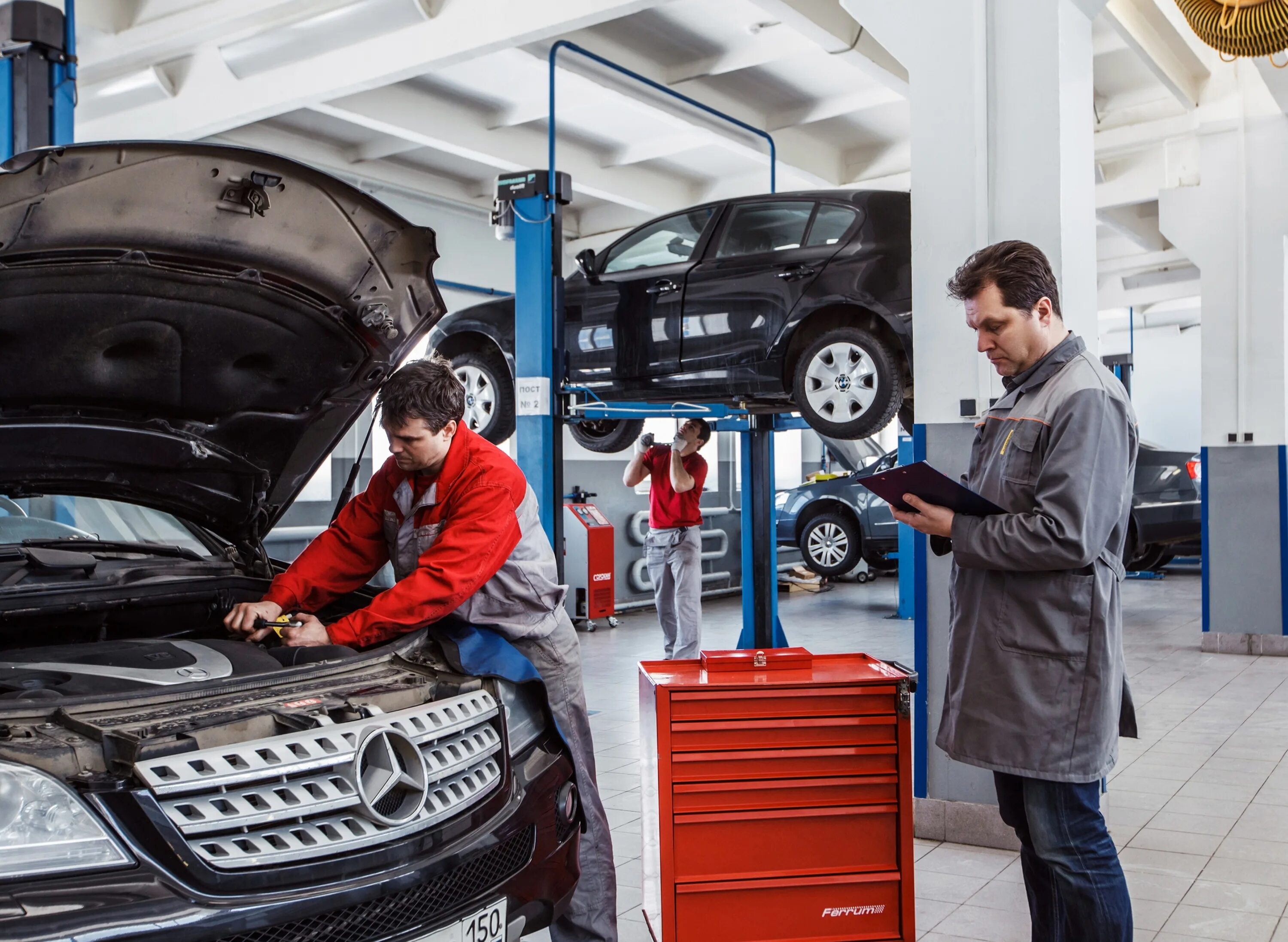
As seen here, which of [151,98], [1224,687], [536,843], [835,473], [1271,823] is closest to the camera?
[536,843]

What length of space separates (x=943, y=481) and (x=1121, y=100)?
732 centimetres

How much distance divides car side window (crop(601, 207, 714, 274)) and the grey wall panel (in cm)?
422

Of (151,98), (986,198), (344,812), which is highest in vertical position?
(151,98)

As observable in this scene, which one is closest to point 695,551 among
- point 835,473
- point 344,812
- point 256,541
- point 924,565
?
point 924,565

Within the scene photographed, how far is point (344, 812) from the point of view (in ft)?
5.75

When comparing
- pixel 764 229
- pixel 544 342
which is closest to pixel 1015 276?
pixel 764 229

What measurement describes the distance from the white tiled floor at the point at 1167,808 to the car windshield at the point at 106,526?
60.7 inches

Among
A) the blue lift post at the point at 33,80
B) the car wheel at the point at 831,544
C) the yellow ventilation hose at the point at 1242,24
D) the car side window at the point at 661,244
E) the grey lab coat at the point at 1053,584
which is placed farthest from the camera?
the car wheel at the point at 831,544

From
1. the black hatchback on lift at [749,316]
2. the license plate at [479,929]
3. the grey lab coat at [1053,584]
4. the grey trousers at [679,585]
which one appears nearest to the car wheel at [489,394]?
the black hatchback on lift at [749,316]

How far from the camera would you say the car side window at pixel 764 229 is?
5.21 meters

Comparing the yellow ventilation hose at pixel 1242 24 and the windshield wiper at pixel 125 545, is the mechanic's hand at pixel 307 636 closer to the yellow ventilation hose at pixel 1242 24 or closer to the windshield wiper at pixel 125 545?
the windshield wiper at pixel 125 545

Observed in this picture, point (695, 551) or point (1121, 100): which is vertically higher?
point (1121, 100)

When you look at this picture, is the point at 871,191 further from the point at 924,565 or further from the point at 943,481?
the point at 943,481

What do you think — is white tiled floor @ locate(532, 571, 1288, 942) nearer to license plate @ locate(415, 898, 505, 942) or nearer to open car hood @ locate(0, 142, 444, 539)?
license plate @ locate(415, 898, 505, 942)
